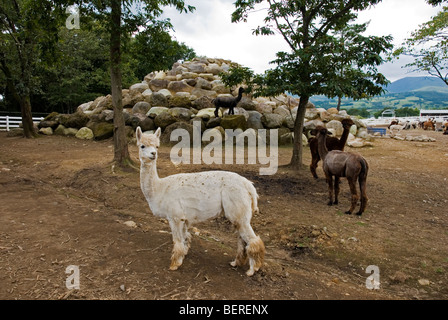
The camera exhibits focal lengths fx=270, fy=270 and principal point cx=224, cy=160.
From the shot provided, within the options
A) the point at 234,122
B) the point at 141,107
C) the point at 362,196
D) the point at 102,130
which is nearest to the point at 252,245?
the point at 362,196

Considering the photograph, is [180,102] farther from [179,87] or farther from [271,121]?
[271,121]

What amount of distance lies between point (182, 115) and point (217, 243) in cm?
1299

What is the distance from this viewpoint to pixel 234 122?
52.8 feet

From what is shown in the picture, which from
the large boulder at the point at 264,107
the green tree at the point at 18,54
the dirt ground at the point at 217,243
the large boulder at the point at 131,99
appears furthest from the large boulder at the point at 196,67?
the dirt ground at the point at 217,243

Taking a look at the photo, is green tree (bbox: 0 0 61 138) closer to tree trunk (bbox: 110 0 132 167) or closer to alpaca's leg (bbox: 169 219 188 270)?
tree trunk (bbox: 110 0 132 167)

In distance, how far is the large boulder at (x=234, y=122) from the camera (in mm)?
16062

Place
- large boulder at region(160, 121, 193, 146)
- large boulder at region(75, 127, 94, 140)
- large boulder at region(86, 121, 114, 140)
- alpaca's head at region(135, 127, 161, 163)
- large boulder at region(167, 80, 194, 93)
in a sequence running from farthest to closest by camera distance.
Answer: large boulder at region(167, 80, 194, 93)
large boulder at region(75, 127, 94, 140)
large boulder at region(86, 121, 114, 140)
large boulder at region(160, 121, 193, 146)
alpaca's head at region(135, 127, 161, 163)

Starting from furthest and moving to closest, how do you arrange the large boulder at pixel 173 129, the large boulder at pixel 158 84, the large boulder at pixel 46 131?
the large boulder at pixel 158 84, the large boulder at pixel 46 131, the large boulder at pixel 173 129

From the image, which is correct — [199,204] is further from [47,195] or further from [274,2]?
[274,2]

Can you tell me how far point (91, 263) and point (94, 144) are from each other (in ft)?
43.3

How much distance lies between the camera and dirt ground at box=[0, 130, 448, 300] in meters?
3.59

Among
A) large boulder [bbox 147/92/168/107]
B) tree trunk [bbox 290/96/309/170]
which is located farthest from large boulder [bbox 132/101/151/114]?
tree trunk [bbox 290/96/309/170]

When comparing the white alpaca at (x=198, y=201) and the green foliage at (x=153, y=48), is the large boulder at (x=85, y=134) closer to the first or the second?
the green foliage at (x=153, y=48)

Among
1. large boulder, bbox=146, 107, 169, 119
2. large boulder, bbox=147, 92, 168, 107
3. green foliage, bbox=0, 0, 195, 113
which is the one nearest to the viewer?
green foliage, bbox=0, 0, 195, 113
